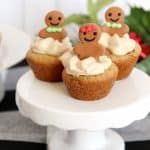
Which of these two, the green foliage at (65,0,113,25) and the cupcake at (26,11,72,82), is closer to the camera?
the cupcake at (26,11,72,82)

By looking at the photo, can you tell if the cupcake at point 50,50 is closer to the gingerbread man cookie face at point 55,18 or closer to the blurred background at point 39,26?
the gingerbread man cookie face at point 55,18

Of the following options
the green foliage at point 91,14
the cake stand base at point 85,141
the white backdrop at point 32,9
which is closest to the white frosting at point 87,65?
the cake stand base at point 85,141

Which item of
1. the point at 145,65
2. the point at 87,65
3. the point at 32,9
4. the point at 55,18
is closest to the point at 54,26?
the point at 55,18

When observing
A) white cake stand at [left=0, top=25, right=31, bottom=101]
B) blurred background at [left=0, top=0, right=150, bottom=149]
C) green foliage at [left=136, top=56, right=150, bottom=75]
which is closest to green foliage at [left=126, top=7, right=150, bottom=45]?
blurred background at [left=0, top=0, right=150, bottom=149]

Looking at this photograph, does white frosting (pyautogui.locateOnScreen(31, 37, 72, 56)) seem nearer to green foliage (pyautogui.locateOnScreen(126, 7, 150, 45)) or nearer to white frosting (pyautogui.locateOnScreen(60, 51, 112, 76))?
white frosting (pyautogui.locateOnScreen(60, 51, 112, 76))

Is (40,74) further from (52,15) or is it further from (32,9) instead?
(32,9)

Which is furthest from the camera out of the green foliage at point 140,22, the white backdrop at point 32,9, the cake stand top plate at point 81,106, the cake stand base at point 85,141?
the white backdrop at point 32,9

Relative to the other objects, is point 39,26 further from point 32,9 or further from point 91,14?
point 91,14
